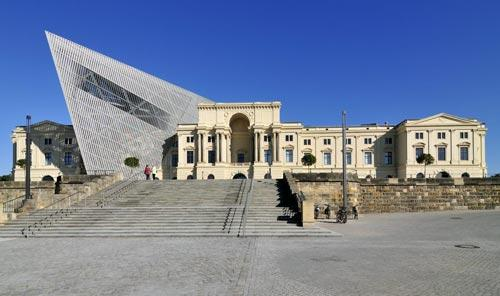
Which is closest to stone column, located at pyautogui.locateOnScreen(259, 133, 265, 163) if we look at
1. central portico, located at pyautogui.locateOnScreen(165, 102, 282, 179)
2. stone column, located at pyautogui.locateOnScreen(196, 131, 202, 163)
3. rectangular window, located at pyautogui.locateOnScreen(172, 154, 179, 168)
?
central portico, located at pyautogui.locateOnScreen(165, 102, 282, 179)

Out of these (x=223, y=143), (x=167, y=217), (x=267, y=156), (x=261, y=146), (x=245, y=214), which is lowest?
(x=167, y=217)

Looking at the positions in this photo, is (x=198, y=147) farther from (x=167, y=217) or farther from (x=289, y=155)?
(x=167, y=217)

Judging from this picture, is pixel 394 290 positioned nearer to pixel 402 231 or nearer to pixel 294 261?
pixel 294 261

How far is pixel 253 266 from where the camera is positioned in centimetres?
1257

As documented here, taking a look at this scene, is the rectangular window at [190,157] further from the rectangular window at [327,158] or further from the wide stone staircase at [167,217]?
the wide stone staircase at [167,217]

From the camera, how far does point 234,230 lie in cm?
2042

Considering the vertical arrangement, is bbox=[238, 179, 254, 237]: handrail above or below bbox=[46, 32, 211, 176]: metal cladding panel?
below

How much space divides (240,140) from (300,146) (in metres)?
11.7

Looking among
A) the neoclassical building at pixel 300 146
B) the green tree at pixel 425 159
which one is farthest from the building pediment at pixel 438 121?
the green tree at pixel 425 159

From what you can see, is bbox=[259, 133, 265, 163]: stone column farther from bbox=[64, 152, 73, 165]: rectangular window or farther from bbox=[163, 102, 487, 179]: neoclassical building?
bbox=[64, 152, 73, 165]: rectangular window

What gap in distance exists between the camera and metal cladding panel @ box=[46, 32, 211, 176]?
6569 cm

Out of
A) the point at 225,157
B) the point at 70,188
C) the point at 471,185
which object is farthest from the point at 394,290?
the point at 225,157

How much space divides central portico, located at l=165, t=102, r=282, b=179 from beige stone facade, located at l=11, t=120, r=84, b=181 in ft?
64.3

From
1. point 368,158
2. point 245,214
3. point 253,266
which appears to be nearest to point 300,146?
point 368,158
